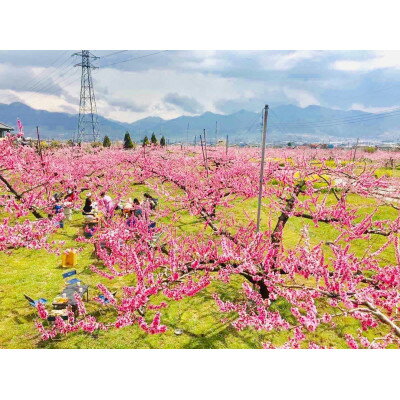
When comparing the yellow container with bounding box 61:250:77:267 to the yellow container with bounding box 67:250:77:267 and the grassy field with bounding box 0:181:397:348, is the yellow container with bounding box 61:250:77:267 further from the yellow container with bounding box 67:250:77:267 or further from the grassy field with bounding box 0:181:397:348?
the grassy field with bounding box 0:181:397:348

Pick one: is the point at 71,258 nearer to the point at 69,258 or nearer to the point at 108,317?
the point at 69,258

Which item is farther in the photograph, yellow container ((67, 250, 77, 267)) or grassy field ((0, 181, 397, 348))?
yellow container ((67, 250, 77, 267))

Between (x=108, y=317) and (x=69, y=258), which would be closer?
(x=108, y=317)

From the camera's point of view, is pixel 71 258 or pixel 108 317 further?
pixel 71 258

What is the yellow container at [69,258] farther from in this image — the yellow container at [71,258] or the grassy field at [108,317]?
the grassy field at [108,317]

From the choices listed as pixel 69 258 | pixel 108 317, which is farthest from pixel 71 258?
pixel 108 317

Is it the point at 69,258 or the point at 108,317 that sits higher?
the point at 69,258

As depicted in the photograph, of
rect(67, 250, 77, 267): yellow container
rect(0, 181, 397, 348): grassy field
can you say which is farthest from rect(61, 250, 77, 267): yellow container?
rect(0, 181, 397, 348): grassy field

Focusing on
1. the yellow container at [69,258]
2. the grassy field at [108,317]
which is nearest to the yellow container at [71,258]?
the yellow container at [69,258]
